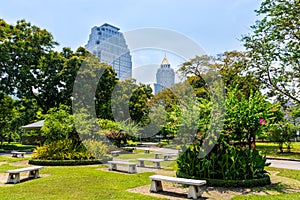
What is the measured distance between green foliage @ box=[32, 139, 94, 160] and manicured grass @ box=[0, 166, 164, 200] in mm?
2786

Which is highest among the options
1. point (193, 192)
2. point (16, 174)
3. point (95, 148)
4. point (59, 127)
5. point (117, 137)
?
point (59, 127)

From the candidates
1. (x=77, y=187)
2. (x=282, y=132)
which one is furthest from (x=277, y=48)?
(x=77, y=187)

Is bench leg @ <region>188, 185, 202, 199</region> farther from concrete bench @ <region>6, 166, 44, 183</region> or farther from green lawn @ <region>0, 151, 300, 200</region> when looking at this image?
concrete bench @ <region>6, 166, 44, 183</region>

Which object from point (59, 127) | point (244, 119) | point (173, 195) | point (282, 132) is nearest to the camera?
point (173, 195)

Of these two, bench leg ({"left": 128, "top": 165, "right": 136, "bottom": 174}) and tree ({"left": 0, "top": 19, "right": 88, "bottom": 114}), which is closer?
bench leg ({"left": 128, "top": 165, "right": 136, "bottom": 174})

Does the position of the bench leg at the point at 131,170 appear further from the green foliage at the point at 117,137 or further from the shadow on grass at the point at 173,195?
the green foliage at the point at 117,137

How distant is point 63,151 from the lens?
13.3 metres

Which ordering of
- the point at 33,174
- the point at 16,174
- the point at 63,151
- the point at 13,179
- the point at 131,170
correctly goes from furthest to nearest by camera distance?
the point at 63,151, the point at 131,170, the point at 33,174, the point at 16,174, the point at 13,179

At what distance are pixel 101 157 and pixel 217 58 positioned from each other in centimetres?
1623

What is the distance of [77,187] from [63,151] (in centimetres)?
593

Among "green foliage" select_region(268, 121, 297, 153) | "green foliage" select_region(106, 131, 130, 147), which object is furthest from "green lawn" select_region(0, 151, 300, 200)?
"green foliage" select_region(268, 121, 297, 153)

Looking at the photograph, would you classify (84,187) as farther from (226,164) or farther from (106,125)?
(106,125)

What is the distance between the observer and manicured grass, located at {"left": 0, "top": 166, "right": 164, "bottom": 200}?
6.73m

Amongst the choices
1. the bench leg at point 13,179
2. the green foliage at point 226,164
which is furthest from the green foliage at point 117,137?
the green foliage at point 226,164
